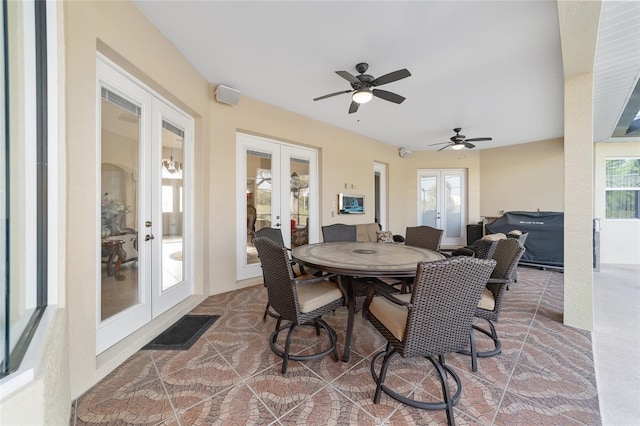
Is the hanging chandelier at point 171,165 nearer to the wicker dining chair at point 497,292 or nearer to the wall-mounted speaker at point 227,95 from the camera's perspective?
the wall-mounted speaker at point 227,95

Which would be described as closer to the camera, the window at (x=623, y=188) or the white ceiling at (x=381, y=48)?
the white ceiling at (x=381, y=48)

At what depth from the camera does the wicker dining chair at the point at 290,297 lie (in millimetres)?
1835

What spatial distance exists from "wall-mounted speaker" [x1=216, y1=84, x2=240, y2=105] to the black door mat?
276 centimetres

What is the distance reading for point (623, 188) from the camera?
18.4 feet

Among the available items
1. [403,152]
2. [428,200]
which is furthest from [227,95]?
[428,200]

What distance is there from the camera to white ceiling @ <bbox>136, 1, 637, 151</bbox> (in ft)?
6.92

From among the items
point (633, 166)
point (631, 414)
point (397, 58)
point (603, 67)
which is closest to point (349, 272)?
point (631, 414)

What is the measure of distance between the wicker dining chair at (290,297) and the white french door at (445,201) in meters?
6.26

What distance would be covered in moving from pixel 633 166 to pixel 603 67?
4.65m

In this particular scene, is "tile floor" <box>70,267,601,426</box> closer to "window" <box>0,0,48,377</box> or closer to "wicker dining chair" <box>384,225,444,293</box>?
"window" <box>0,0,48,377</box>

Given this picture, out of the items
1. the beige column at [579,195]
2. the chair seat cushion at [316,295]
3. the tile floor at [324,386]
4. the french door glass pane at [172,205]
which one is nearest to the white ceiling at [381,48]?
the beige column at [579,195]

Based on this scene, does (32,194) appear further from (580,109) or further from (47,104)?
(580,109)

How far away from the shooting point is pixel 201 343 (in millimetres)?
2264

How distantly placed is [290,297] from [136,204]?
1.77 m
